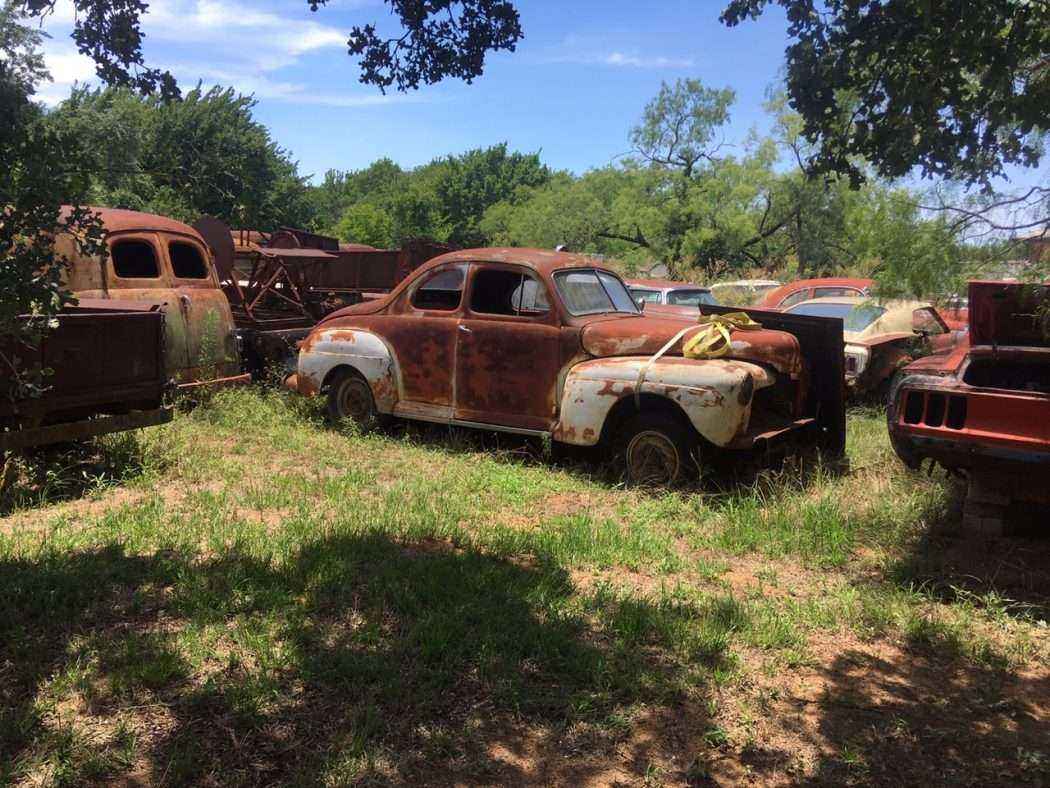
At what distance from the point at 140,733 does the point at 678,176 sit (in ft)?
117

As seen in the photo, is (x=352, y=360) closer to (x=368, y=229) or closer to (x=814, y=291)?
(x=814, y=291)

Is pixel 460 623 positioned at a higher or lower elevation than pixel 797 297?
lower

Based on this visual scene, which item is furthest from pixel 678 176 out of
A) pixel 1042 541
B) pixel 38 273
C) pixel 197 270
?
pixel 38 273

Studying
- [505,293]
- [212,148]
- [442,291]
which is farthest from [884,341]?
[212,148]

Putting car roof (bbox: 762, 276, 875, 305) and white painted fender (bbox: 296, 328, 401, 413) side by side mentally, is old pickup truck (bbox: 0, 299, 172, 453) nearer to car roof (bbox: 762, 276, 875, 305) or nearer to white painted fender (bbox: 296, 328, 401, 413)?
white painted fender (bbox: 296, 328, 401, 413)


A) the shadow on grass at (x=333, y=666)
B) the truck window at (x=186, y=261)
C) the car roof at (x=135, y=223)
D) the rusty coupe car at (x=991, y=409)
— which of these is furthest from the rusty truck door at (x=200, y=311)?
the rusty coupe car at (x=991, y=409)

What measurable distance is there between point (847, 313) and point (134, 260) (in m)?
7.91

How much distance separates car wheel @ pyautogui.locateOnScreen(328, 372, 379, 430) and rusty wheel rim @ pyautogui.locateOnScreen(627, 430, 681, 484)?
8.98 ft

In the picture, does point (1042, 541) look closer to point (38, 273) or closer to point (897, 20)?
point (897, 20)

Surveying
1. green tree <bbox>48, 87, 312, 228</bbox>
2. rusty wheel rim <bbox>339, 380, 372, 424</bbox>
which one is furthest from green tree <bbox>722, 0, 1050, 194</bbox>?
green tree <bbox>48, 87, 312, 228</bbox>

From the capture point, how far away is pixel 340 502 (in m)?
5.57

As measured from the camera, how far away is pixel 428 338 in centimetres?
721

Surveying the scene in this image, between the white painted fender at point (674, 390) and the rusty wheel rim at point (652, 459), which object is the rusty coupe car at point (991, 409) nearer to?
the white painted fender at point (674, 390)

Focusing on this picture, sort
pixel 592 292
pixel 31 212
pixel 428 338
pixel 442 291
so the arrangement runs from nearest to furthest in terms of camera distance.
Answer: pixel 31 212
pixel 592 292
pixel 428 338
pixel 442 291
